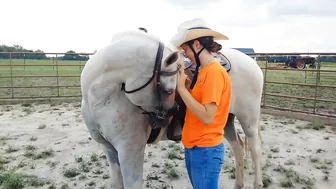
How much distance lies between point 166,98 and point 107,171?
96.2 inches

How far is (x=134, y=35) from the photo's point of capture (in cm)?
216

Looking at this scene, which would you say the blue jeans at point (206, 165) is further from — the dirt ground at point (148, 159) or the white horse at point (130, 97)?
the dirt ground at point (148, 159)

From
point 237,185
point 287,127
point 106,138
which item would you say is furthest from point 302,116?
point 106,138

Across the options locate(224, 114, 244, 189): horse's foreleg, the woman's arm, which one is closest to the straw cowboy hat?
the woman's arm

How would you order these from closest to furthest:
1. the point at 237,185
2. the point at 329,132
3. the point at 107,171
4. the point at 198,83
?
the point at 198,83 < the point at 237,185 < the point at 107,171 < the point at 329,132

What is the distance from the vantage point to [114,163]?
2779 millimetres

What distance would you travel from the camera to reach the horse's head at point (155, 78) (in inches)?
77.5

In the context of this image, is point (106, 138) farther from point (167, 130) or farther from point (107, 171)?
point (107, 171)

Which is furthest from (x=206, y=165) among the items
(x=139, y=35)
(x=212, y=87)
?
(x=139, y=35)

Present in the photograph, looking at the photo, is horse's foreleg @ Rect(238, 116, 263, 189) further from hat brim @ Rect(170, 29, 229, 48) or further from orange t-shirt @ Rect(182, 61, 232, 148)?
hat brim @ Rect(170, 29, 229, 48)

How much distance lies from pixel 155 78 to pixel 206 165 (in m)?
0.62

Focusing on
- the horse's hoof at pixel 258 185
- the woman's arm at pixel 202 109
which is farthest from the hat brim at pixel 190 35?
the horse's hoof at pixel 258 185

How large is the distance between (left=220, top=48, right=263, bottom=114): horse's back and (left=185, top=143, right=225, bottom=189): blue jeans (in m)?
1.33

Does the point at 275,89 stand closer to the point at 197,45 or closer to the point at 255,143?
the point at 255,143
